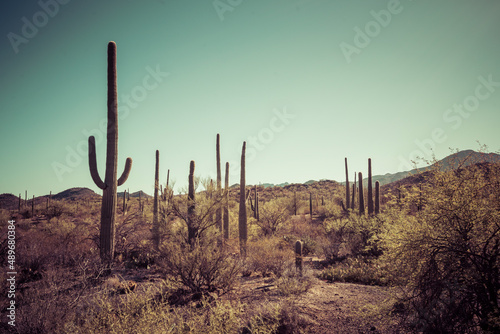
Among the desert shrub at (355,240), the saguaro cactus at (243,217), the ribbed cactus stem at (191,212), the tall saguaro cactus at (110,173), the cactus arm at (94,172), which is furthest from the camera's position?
the saguaro cactus at (243,217)

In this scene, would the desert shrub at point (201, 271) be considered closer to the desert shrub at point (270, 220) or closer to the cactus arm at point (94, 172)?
the cactus arm at point (94, 172)

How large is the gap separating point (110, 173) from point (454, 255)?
9929 millimetres

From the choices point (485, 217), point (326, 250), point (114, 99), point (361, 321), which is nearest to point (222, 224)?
point (326, 250)

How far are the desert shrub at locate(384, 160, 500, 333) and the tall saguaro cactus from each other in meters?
8.65

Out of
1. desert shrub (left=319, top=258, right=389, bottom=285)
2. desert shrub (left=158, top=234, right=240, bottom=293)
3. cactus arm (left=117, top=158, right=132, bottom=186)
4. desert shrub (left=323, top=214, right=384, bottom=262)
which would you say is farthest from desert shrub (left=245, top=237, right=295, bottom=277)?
cactus arm (left=117, top=158, right=132, bottom=186)

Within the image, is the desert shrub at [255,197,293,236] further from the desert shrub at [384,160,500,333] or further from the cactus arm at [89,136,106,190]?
the desert shrub at [384,160,500,333]

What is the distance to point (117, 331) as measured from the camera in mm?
3775

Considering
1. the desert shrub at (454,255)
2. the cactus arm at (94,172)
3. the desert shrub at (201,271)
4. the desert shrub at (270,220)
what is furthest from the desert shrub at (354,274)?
the cactus arm at (94,172)

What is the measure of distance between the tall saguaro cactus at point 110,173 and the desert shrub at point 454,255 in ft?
28.4

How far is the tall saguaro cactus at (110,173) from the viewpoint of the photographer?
8359 mm

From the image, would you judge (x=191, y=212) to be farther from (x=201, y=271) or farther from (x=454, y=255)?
(x=454, y=255)

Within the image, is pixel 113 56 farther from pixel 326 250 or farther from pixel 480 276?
pixel 326 250

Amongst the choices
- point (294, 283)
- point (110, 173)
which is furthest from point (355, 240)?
point (110, 173)

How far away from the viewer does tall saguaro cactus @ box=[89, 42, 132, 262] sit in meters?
8.36
